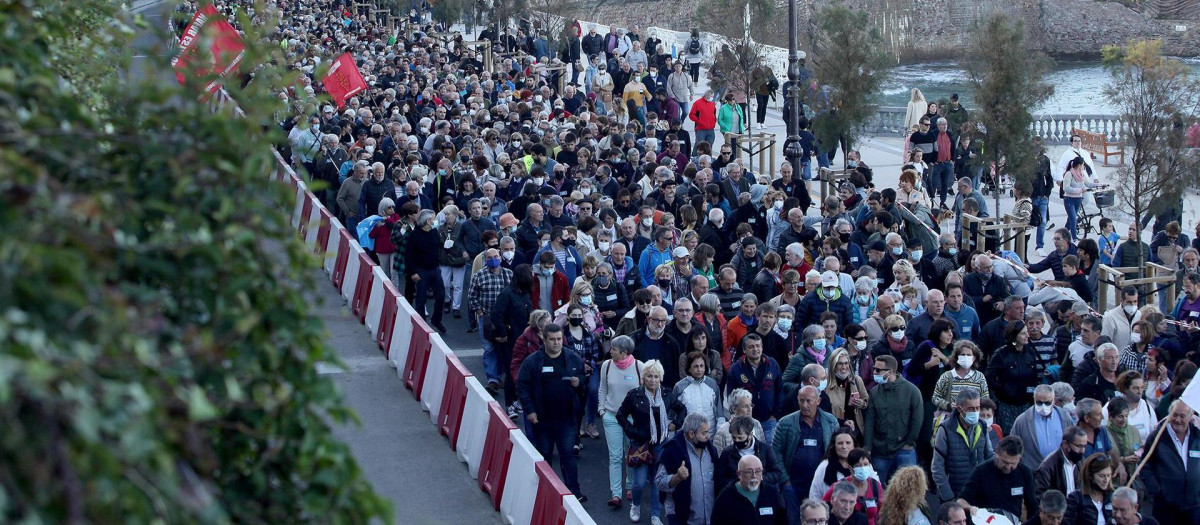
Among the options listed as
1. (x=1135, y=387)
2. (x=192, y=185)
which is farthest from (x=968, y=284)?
(x=192, y=185)

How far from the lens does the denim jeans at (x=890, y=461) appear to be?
37.3 feet

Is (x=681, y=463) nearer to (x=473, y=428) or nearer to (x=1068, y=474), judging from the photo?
(x=1068, y=474)

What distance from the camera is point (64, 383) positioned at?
10.4ft

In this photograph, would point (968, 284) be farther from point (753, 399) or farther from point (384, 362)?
point (384, 362)

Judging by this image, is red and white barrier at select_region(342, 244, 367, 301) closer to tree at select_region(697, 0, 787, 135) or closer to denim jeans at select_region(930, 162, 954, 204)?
denim jeans at select_region(930, 162, 954, 204)

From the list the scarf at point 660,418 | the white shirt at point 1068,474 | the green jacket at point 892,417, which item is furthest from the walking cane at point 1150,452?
the scarf at point 660,418

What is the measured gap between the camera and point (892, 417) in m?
11.3

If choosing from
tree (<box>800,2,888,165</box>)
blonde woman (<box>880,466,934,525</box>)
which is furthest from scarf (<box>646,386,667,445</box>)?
tree (<box>800,2,888,165</box>)

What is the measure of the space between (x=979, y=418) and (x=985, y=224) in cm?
807

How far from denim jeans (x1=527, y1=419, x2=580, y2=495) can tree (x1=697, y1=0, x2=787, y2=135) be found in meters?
16.9

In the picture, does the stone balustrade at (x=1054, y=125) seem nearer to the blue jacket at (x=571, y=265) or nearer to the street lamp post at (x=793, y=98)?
the street lamp post at (x=793, y=98)

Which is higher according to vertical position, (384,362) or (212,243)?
(212,243)

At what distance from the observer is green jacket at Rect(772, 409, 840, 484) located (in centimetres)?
1079

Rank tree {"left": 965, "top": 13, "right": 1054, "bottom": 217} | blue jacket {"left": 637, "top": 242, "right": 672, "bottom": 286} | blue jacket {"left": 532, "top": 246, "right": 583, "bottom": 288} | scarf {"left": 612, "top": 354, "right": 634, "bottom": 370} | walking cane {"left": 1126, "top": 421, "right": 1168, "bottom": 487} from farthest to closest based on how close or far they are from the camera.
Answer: tree {"left": 965, "top": 13, "right": 1054, "bottom": 217} < blue jacket {"left": 532, "top": 246, "right": 583, "bottom": 288} < blue jacket {"left": 637, "top": 242, "right": 672, "bottom": 286} < scarf {"left": 612, "top": 354, "right": 634, "bottom": 370} < walking cane {"left": 1126, "top": 421, "right": 1168, "bottom": 487}
